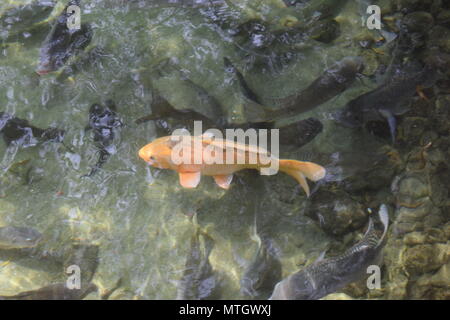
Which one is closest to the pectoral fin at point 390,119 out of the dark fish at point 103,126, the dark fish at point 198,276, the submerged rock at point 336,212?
the submerged rock at point 336,212

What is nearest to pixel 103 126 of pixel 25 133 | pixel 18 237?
pixel 25 133

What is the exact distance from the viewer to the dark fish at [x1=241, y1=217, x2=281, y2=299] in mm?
3887

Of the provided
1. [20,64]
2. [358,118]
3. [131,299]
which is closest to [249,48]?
[358,118]

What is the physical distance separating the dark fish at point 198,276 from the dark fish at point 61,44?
2874 mm

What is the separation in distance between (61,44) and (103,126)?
142cm

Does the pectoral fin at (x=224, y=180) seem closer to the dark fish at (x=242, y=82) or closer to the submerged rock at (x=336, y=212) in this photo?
the submerged rock at (x=336, y=212)

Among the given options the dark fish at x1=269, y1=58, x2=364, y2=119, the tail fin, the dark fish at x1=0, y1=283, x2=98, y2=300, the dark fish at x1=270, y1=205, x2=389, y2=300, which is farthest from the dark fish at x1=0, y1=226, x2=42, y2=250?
the dark fish at x1=269, y1=58, x2=364, y2=119

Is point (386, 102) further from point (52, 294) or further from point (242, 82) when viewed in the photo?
point (52, 294)

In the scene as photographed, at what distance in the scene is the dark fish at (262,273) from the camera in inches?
153

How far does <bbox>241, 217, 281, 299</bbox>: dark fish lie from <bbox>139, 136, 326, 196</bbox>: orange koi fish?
2.37 feet

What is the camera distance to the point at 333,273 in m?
3.85

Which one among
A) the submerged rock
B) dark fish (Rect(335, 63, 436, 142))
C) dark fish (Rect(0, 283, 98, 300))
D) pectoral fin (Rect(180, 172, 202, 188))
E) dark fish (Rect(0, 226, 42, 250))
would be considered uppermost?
dark fish (Rect(335, 63, 436, 142))

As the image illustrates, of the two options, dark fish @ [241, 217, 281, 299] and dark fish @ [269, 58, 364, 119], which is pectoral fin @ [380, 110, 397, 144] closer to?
dark fish @ [269, 58, 364, 119]

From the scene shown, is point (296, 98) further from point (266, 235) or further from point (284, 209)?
point (266, 235)
